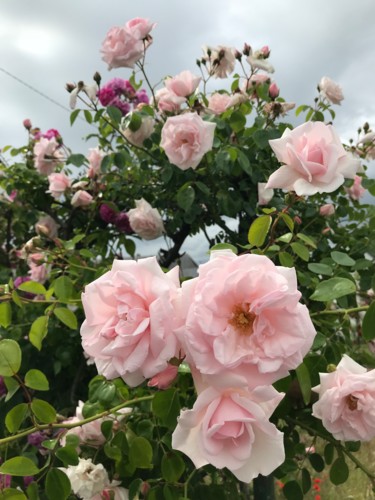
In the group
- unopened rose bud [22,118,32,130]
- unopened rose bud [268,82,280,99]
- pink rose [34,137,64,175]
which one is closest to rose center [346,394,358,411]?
unopened rose bud [268,82,280,99]

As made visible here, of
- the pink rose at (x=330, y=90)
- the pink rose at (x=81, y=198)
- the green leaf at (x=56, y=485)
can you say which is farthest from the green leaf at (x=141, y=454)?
the pink rose at (x=330, y=90)

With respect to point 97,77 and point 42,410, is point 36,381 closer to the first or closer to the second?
point 42,410

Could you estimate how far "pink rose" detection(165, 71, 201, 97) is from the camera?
138cm

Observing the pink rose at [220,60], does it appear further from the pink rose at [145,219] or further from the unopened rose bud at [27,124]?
the unopened rose bud at [27,124]

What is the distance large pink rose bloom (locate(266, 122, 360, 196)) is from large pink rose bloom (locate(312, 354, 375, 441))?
255 millimetres

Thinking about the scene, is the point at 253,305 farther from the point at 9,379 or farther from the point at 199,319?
the point at 9,379

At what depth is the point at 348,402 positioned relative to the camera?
2.17 feet

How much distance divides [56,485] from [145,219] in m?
0.94

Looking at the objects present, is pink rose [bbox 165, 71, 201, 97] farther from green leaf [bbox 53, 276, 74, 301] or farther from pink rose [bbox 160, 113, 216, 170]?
green leaf [bbox 53, 276, 74, 301]

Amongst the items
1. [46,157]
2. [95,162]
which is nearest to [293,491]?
[95,162]

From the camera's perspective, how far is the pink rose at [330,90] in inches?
65.4

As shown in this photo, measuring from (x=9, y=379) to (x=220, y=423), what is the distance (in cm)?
40

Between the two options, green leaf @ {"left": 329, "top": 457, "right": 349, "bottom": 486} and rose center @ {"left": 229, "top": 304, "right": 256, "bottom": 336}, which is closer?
rose center @ {"left": 229, "top": 304, "right": 256, "bottom": 336}

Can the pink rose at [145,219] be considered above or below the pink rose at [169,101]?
below
